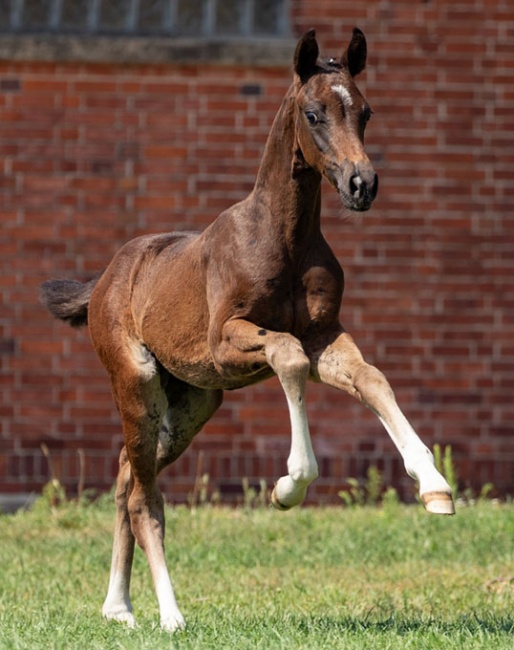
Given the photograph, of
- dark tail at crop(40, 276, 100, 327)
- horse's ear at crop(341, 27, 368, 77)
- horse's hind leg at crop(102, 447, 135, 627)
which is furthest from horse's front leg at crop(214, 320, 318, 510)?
dark tail at crop(40, 276, 100, 327)

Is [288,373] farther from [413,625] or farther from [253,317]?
[413,625]

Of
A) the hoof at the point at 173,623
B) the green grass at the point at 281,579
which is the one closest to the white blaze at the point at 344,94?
the green grass at the point at 281,579

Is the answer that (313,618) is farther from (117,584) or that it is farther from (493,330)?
(493,330)

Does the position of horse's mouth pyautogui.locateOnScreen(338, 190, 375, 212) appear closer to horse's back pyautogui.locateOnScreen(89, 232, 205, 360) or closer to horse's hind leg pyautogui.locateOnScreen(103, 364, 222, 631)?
horse's back pyautogui.locateOnScreen(89, 232, 205, 360)

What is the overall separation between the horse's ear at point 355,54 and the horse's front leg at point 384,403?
1092 mm

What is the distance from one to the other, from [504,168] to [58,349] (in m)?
3.49

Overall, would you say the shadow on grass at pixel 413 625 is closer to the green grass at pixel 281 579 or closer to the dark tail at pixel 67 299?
the green grass at pixel 281 579

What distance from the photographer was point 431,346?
996 centimetres

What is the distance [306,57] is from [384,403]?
143 centimetres

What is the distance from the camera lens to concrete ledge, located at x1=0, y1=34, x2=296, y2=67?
985 centimetres

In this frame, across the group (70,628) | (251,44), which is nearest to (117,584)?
(70,628)

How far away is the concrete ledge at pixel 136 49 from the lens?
9.85 m

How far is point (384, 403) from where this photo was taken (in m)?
5.14

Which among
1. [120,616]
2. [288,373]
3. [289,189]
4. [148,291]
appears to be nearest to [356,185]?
[289,189]
